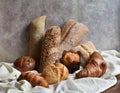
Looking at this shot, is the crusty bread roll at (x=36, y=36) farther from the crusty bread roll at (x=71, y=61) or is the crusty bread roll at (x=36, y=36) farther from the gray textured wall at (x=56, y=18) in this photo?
the crusty bread roll at (x=71, y=61)

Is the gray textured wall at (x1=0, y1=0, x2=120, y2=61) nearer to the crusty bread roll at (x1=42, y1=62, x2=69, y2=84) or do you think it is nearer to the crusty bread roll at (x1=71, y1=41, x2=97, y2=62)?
the crusty bread roll at (x1=71, y1=41, x2=97, y2=62)

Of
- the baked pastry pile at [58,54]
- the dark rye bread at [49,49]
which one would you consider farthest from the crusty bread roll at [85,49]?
the dark rye bread at [49,49]

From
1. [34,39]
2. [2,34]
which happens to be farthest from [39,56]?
[2,34]

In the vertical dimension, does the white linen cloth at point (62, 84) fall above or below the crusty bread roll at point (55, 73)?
below

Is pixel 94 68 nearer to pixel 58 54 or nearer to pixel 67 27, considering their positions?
pixel 58 54

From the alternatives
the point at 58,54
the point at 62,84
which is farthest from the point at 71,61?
the point at 62,84

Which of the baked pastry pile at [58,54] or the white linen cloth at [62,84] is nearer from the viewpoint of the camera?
the white linen cloth at [62,84]
